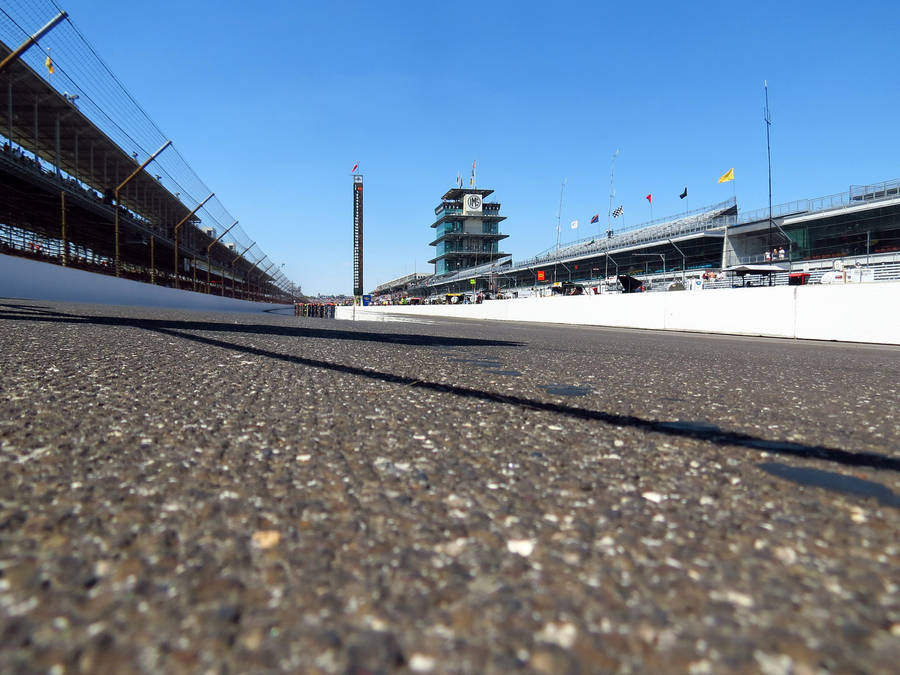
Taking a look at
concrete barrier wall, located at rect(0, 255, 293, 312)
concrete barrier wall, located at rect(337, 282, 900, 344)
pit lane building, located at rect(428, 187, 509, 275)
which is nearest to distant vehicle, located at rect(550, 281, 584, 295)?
concrete barrier wall, located at rect(337, 282, 900, 344)

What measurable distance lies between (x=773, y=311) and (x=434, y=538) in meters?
13.8

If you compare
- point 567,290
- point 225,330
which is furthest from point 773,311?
point 567,290

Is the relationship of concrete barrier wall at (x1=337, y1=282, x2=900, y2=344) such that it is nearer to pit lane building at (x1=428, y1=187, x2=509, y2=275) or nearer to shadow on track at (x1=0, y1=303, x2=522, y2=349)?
shadow on track at (x1=0, y1=303, x2=522, y2=349)

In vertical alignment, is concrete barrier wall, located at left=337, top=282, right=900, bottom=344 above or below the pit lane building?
below

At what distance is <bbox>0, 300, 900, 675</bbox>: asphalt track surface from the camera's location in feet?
2.24

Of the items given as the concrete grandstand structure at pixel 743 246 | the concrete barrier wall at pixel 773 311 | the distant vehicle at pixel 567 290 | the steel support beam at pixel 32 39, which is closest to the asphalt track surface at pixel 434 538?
the concrete barrier wall at pixel 773 311

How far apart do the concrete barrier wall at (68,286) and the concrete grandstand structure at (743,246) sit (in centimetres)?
2637

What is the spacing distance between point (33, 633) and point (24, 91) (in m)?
18.4

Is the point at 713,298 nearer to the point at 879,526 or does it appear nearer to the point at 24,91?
the point at 879,526

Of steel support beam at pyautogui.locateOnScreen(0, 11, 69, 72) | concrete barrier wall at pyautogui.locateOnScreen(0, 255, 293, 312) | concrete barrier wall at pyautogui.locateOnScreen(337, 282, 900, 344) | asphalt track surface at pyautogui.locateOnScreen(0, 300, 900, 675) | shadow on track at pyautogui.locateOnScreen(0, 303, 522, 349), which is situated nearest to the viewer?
asphalt track surface at pyautogui.locateOnScreen(0, 300, 900, 675)

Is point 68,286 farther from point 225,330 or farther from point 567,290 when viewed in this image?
point 567,290

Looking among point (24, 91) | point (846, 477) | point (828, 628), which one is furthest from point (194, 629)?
point (24, 91)

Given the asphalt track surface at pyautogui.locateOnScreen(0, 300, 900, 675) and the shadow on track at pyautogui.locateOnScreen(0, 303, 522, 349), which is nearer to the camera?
the asphalt track surface at pyautogui.locateOnScreen(0, 300, 900, 675)

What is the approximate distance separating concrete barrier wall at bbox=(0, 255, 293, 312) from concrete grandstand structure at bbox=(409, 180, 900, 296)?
26374mm
